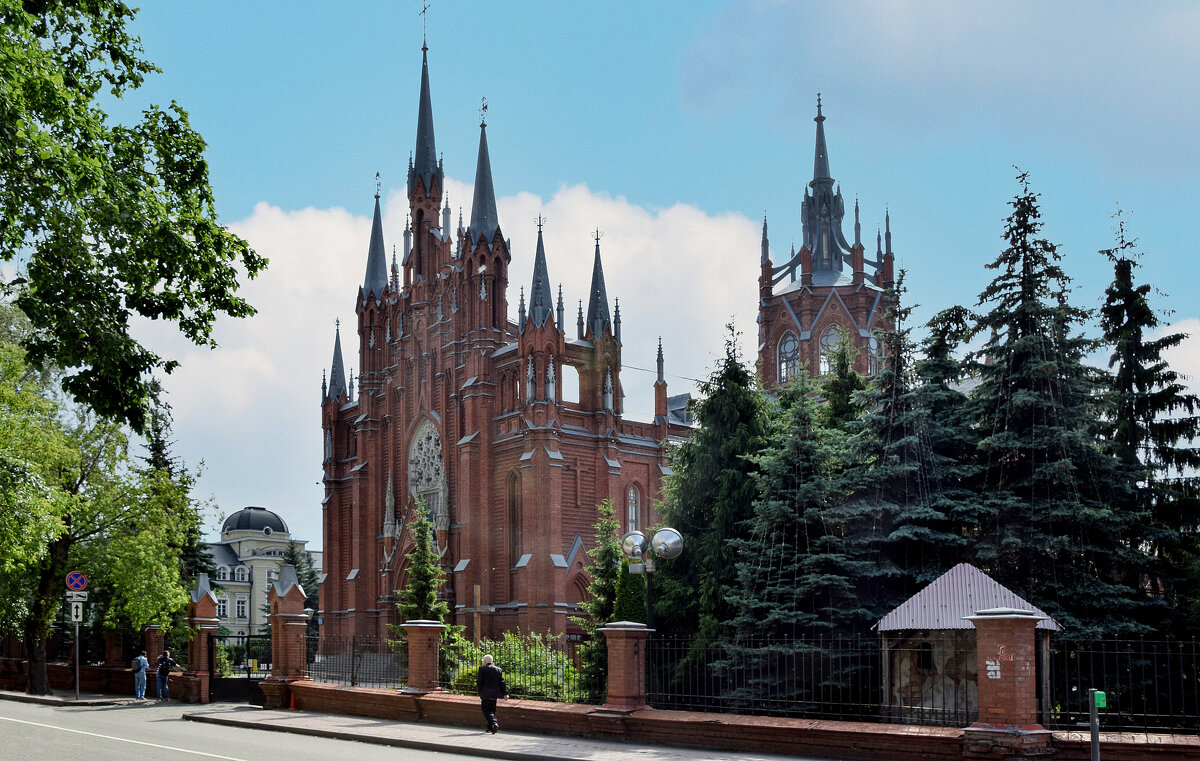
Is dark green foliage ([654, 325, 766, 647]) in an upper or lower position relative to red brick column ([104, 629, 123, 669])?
upper

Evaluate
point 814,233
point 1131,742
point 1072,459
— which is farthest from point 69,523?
point 814,233

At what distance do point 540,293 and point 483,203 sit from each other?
16.0 feet

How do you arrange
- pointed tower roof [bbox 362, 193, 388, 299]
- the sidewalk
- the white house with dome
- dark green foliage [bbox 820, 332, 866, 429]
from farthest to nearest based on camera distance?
1. the white house with dome
2. pointed tower roof [bbox 362, 193, 388, 299]
3. dark green foliage [bbox 820, 332, 866, 429]
4. the sidewalk

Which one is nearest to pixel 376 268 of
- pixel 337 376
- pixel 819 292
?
pixel 337 376

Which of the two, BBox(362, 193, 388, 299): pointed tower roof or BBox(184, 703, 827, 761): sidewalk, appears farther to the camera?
BBox(362, 193, 388, 299): pointed tower roof

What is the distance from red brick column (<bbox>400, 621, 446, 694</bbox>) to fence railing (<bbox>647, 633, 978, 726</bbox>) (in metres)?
4.30

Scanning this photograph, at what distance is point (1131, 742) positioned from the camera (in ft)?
40.5

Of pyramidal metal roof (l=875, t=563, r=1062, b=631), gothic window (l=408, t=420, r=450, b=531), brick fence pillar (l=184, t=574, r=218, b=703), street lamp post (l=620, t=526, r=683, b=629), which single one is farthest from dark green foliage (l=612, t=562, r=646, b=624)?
gothic window (l=408, t=420, r=450, b=531)

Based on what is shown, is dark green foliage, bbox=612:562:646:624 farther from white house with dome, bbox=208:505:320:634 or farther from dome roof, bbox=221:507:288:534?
dome roof, bbox=221:507:288:534

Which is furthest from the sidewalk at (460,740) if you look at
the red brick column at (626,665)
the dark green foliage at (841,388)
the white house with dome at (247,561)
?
the white house with dome at (247,561)

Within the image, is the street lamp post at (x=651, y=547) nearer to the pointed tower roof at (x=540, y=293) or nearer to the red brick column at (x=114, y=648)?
the red brick column at (x=114, y=648)

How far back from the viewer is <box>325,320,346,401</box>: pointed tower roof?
5808cm

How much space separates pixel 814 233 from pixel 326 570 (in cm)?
3261

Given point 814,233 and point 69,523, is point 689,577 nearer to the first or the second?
point 69,523
